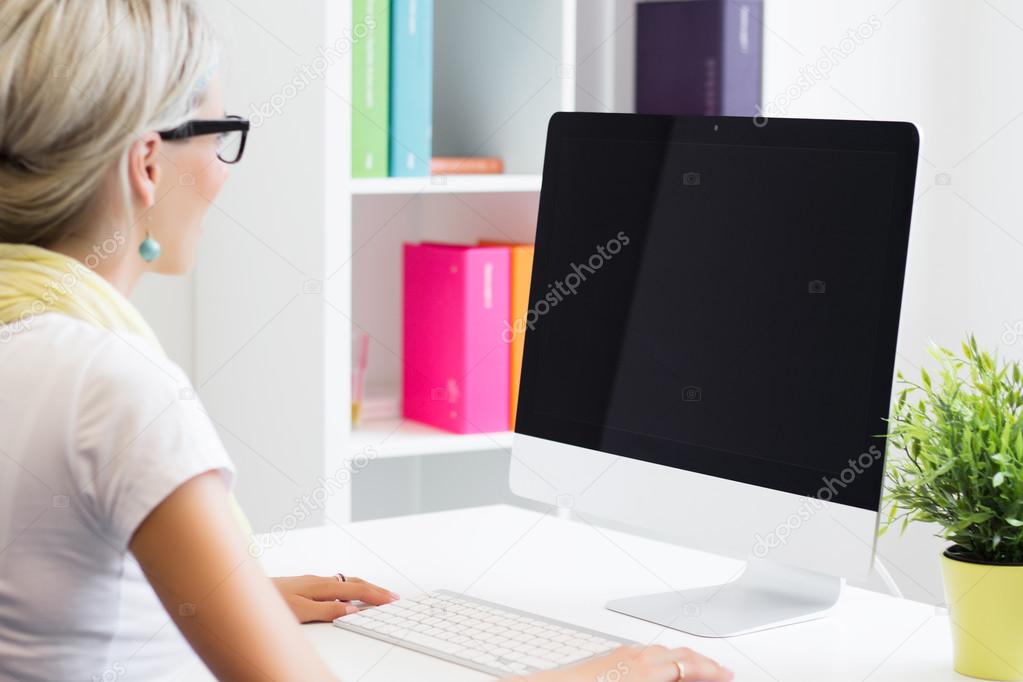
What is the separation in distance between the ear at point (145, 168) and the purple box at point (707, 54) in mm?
1605

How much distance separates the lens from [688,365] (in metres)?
1.38

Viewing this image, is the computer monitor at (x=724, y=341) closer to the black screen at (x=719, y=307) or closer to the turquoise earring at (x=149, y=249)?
the black screen at (x=719, y=307)

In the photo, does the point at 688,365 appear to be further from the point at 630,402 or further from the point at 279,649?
the point at 279,649

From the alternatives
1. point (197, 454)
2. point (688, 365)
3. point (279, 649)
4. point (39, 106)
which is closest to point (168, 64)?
point (39, 106)

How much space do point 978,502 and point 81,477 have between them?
745mm

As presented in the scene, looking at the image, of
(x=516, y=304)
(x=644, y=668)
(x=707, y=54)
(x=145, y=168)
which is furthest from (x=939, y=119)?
(x=145, y=168)

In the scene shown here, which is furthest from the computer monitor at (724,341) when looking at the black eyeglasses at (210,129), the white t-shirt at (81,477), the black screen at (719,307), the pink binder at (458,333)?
the pink binder at (458,333)

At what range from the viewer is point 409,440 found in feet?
7.73

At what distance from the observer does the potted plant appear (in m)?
1.12

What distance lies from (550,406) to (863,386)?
0.40 metres

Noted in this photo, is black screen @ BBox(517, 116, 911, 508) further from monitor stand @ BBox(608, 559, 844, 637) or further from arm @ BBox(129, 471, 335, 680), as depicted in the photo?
arm @ BBox(129, 471, 335, 680)

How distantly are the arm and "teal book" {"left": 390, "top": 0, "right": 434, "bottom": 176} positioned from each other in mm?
1422

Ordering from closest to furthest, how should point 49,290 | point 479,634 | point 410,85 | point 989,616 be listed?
point 49,290 < point 989,616 < point 479,634 < point 410,85

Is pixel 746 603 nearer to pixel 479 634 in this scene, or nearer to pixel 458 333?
pixel 479 634
